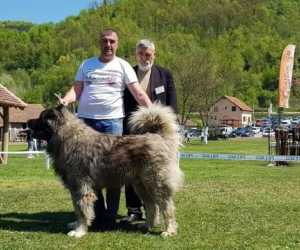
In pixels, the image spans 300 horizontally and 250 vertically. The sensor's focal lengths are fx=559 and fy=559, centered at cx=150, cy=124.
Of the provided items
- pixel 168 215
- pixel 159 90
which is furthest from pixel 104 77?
pixel 168 215

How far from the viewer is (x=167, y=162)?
21.8 feet

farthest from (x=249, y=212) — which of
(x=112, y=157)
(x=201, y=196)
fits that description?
(x=112, y=157)

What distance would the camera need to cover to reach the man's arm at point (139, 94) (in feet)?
23.6

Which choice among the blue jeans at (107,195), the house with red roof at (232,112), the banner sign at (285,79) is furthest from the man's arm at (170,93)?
the house with red roof at (232,112)

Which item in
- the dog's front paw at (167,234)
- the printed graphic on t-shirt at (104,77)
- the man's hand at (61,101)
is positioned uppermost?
the printed graphic on t-shirt at (104,77)

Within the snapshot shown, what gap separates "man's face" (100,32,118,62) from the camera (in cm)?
715

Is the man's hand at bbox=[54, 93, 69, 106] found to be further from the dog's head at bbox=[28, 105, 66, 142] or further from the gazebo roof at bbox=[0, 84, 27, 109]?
the gazebo roof at bbox=[0, 84, 27, 109]

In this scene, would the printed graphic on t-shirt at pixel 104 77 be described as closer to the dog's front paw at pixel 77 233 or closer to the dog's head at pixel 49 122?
the dog's head at pixel 49 122

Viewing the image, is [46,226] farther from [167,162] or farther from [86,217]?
[167,162]

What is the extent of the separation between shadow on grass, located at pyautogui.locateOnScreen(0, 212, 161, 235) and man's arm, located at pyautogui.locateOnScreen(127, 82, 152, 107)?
5.35 feet

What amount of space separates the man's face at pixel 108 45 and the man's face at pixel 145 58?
0.46m

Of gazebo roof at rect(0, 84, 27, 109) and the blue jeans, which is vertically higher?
gazebo roof at rect(0, 84, 27, 109)

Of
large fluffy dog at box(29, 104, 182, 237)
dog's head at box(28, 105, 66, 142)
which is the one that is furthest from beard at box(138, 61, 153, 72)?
dog's head at box(28, 105, 66, 142)

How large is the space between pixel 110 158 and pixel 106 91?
105 centimetres
